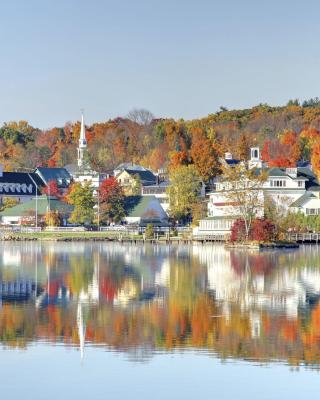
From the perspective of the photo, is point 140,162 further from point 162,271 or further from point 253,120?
point 162,271

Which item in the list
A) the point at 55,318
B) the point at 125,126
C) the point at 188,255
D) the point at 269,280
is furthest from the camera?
the point at 125,126

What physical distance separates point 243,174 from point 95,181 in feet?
154

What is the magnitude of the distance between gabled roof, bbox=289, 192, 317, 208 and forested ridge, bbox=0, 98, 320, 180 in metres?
28.1

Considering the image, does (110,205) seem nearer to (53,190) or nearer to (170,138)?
(53,190)

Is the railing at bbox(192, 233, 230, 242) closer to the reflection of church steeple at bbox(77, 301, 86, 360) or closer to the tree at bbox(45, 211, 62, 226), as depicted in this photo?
the tree at bbox(45, 211, 62, 226)

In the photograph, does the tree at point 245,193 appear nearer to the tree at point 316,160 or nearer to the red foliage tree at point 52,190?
the tree at point 316,160

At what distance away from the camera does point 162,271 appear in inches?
1773

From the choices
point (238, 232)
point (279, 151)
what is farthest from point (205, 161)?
point (238, 232)

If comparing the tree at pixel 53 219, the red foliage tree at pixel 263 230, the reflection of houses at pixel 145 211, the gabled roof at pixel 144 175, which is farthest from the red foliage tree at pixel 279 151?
the red foliage tree at pixel 263 230

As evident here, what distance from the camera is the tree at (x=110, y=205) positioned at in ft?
325

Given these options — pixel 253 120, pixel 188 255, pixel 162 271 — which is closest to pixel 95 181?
pixel 253 120

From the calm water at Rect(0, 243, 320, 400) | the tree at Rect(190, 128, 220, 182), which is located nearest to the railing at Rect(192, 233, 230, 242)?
the tree at Rect(190, 128, 220, 182)

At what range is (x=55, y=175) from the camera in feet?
438

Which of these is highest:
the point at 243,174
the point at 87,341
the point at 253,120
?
the point at 253,120
